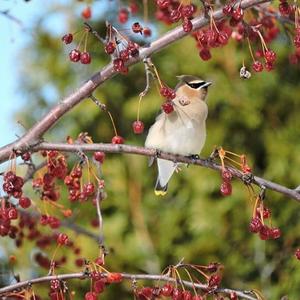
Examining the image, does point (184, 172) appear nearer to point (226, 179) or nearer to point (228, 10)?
point (226, 179)

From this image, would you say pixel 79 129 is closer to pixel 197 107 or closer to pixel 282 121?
pixel 282 121

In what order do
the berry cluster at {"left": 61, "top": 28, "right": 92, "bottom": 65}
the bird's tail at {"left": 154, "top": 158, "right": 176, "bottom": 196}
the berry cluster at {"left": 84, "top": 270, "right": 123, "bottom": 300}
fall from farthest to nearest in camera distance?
the bird's tail at {"left": 154, "top": 158, "right": 176, "bottom": 196} → the berry cluster at {"left": 61, "top": 28, "right": 92, "bottom": 65} → the berry cluster at {"left": 84, "top": 270, "right": 123, "bottom": 300}

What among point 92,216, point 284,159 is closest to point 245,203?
point 284,159

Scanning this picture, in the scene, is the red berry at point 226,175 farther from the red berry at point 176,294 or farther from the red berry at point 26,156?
the red berry at point 26,156

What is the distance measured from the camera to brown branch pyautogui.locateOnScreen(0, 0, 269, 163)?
2.46m

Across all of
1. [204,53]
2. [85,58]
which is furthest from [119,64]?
[204,53]

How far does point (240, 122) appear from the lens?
4.73 m

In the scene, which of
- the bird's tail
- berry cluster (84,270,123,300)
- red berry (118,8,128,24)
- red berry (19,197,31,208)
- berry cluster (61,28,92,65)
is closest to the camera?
berry cluster (84,270,123,300)

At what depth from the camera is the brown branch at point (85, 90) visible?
2455mm

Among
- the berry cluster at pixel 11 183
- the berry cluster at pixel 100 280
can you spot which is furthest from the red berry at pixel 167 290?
the berry cluster at pixel 11 183

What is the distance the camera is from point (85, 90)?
251 cm

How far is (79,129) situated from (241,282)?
50.0 inches

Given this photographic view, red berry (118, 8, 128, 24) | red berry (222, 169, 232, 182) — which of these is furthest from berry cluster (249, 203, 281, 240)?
red berry (118, 8, 128, 24)

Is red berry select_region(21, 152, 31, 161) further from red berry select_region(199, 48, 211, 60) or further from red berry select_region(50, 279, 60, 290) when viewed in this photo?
red berry select_region(199, 48, 211, 60)
